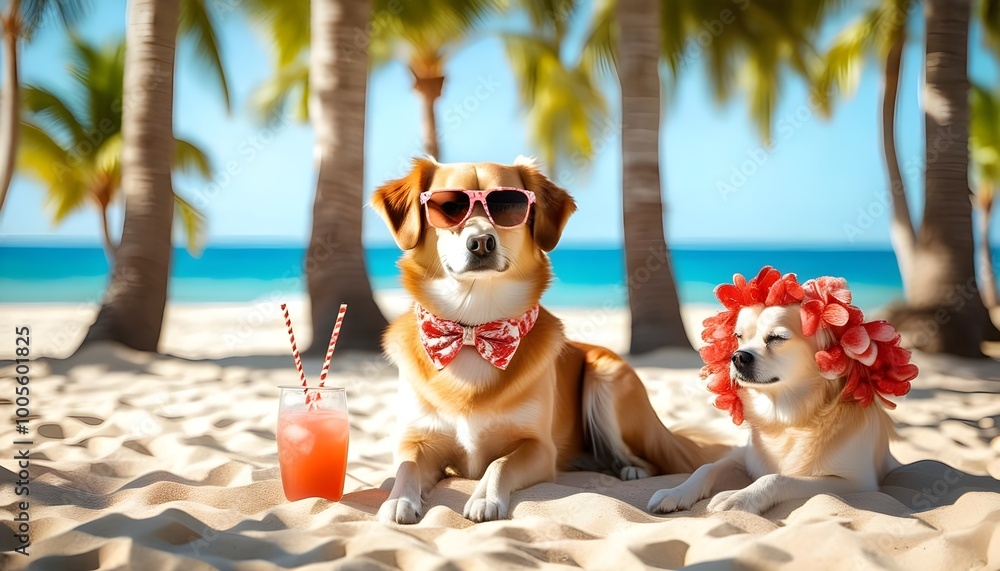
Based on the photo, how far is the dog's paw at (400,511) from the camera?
2.54 meters

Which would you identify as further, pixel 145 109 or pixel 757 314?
pixel 145 109

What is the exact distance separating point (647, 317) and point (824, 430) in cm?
481

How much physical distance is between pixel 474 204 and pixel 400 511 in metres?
1.11

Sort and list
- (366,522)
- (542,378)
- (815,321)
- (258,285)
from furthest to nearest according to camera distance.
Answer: (258,285)
(542,378)
(815,321)
(366,522)

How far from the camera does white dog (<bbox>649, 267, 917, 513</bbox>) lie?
8.96 feet

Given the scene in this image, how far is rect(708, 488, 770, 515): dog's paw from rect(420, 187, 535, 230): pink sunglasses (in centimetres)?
120

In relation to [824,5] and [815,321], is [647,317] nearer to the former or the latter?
[815,321]

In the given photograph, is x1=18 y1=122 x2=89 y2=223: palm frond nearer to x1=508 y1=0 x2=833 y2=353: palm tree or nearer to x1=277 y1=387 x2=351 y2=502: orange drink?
x1=508 y1=0 x2=833 y2=353: palm tree

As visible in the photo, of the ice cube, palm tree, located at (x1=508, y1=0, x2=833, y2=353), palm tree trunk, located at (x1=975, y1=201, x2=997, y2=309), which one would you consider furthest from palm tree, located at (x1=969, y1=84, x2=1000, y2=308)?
the ice cube

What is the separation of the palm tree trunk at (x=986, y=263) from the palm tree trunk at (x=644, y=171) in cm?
1176

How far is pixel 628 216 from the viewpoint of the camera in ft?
24.7

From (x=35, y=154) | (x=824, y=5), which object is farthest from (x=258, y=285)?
(x=824, y=5)

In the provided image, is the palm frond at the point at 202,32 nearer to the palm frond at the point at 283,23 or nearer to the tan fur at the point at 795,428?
the palm frond at the point at 283,23

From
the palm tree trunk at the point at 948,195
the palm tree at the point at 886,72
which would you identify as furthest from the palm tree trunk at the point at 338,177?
the palm tree at the point at 886,72
